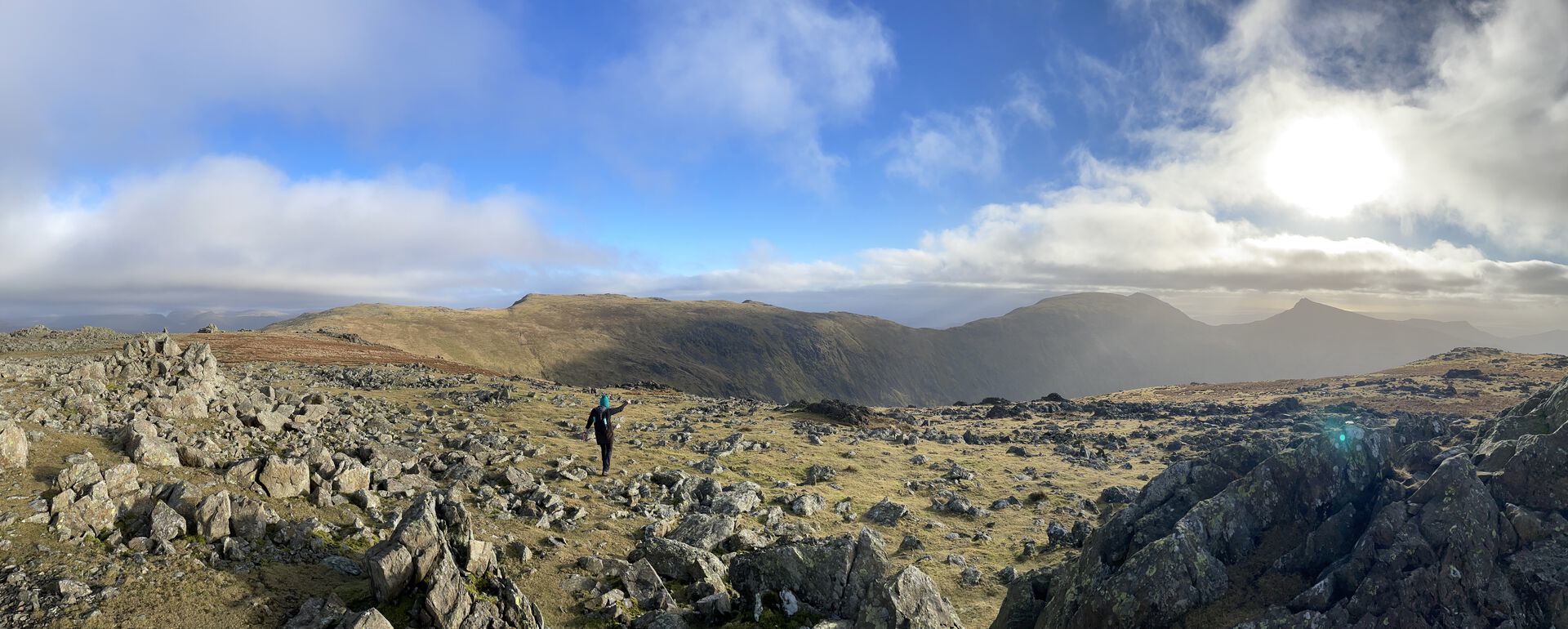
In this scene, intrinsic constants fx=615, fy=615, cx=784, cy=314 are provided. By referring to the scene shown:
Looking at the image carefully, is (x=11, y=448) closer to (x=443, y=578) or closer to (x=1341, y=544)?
(x=443, y=578)

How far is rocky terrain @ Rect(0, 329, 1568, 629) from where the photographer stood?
962 centimetres

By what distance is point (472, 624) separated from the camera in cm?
992

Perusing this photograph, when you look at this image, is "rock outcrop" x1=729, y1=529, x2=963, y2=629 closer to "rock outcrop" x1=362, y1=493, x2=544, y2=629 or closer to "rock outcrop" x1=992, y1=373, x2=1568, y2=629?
"rock outcrop" x1=992, y1=373, x2=1568, y2=629

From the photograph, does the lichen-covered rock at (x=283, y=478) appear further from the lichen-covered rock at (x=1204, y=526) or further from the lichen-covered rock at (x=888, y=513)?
the lichen-covered rock at (x=888, y=513)

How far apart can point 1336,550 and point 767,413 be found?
41836mm

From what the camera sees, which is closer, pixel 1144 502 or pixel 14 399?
pixel 1144 502

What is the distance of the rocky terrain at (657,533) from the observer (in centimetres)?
962

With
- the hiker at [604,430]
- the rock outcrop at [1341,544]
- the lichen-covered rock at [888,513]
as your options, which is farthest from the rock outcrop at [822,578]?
the hiker at [604,430]

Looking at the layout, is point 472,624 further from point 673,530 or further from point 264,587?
point 673,530

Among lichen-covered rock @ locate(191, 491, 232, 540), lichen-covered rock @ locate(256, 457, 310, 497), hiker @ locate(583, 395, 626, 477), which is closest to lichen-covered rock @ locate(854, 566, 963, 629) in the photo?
lichen-covered rock @ locate(191, 491, 232, 540)

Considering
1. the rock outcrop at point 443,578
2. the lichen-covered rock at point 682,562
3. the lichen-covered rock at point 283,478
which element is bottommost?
the lichen-covered rock at point 682,562

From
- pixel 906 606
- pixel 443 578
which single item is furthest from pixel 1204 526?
pixel 443 578

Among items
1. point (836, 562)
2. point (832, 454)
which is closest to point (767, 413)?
point (832, 454)

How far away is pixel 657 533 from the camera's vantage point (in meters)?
16.7
